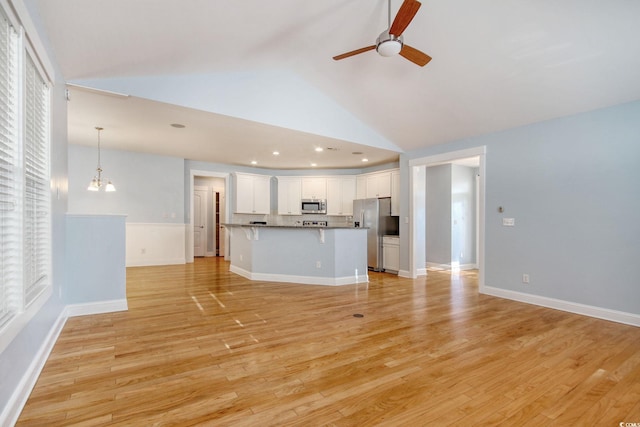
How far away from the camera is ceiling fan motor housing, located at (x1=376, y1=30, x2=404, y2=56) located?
2.55 meters

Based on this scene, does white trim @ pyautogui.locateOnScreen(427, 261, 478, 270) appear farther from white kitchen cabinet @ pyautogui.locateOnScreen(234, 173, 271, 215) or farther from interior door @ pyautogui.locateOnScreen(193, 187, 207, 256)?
interior door @ pyautogui.locateOnScreen(193, 187, 207, 256)

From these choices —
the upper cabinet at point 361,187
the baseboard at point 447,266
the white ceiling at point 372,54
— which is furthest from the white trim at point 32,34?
the baseboard at point 447,266

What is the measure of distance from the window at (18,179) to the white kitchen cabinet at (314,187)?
6.39m

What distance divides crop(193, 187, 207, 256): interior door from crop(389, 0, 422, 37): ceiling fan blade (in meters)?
8.00

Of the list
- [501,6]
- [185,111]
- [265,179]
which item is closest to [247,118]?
[185,111]

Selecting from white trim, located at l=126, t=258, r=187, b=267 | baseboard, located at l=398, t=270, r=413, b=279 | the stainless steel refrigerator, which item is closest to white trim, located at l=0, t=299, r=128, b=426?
white trim, located at l=126, t=258, r=187, b=267

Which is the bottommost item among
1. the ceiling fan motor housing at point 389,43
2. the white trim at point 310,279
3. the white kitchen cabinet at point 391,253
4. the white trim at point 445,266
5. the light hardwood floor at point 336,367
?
the white trim at point 445,266

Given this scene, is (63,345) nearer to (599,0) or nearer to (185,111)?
(185,111)

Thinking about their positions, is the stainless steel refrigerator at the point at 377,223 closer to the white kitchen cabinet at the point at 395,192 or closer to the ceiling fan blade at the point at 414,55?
the white kitchen cabinet at the point at 395,192

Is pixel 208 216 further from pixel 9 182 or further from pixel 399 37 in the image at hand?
pixel 399 37

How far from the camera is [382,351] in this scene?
2.64 metres

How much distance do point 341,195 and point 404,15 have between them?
6.13 meters

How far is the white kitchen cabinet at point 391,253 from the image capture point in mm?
6445

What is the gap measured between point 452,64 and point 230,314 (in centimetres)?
384
